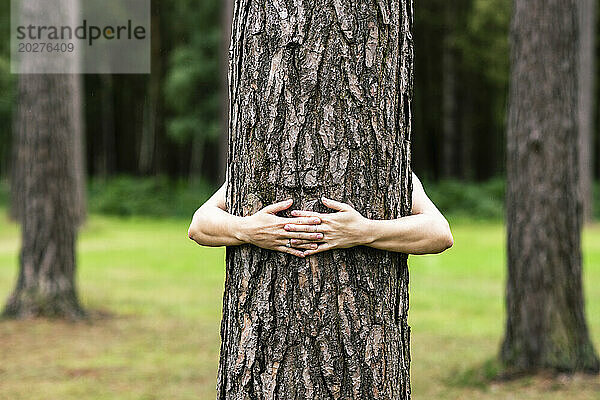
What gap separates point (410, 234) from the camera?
2850 millimetres

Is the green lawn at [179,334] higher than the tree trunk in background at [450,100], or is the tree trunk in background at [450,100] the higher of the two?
the tree trunk in background at [450,100]

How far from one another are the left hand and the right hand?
0.01m

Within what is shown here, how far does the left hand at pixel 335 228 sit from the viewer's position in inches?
107

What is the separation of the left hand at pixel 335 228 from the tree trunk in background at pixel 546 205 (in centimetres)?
395

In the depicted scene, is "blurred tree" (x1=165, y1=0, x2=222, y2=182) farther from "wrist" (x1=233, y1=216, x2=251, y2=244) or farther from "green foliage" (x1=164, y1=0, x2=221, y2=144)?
"wrist" (x1=233, y1=216, x2=251, y2=244)

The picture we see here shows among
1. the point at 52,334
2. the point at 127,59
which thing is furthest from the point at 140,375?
the point at 127,59

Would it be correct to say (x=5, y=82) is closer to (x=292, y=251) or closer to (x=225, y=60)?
(x=225, y=60)

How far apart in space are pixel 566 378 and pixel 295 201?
4.32 m

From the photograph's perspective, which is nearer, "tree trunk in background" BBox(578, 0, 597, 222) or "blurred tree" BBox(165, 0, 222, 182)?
"tree trunk in background" BBox(578, 0, 597, 222)

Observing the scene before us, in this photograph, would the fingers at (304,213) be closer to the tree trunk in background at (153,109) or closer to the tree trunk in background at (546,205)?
the tree trunk in background at (546,205)

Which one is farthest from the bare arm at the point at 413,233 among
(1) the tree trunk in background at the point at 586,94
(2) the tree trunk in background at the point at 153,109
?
(2) the tree trunk in background at the point at 153,109

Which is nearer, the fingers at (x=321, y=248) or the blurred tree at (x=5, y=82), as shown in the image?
the fingers at (x=321, y=248)

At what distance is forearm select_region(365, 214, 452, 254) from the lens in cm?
278

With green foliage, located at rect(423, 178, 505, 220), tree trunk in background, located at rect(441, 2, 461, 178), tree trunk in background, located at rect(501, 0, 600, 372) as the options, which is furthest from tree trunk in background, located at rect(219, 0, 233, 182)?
tree trunk in background, located at rect(501, 0, 600, 372)
